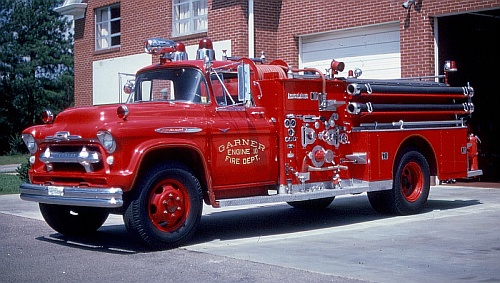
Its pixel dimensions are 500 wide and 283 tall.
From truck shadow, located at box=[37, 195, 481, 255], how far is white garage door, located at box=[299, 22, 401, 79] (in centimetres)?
342

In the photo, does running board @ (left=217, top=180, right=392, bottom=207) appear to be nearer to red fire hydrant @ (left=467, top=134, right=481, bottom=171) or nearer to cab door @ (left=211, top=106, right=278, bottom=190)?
cab door @ (left=211, top=106, right=278, bottom=190)

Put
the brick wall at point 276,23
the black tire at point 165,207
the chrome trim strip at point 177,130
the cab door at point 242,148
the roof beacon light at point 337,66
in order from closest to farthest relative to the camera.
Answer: the black tire at point 165,207
the chrome trim strip at point 177,130
the cab door at point 242,148
the roof beacon light at point 337,66
the brick wall at point 276,23

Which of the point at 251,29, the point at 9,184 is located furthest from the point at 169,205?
the point at 9,184

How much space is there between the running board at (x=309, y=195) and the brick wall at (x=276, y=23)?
5.33 meters

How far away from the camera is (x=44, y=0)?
5078cm

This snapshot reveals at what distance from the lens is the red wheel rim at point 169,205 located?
8.93 metres

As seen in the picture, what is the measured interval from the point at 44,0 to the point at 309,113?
143 feet

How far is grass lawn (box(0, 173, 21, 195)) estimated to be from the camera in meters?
17.5

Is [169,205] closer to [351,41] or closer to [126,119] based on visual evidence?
[126,119]

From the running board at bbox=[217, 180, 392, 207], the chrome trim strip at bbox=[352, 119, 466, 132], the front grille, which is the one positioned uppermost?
the chrome trim strip at bbox=[352, 119, 466, 132]

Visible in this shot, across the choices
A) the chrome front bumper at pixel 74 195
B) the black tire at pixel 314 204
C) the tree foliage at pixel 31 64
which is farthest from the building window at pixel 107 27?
the tree foliage at pixel 31 64

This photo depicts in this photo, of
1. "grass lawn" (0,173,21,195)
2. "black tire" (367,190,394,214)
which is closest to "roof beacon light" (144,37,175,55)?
"black tire" (367,190,394,214)

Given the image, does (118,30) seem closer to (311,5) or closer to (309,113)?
(311,5)

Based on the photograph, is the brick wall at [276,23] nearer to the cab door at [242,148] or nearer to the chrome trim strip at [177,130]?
the cab door at [242,148]
